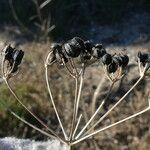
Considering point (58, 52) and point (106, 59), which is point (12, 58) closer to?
point (58, 52)

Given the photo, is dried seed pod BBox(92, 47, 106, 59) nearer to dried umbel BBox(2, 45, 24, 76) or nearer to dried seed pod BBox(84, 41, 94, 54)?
dried seed pod BBox(84, 41, 94, 54)

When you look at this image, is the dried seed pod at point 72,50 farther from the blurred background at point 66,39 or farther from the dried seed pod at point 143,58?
the blurred background at point 66,39

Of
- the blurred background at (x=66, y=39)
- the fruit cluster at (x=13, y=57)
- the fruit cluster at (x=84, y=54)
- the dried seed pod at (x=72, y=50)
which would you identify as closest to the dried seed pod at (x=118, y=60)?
the fruit cluster at (x=84, y=54)

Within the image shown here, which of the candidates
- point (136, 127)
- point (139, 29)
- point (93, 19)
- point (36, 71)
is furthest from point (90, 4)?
point (136, 127)

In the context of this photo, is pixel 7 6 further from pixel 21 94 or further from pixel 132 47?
pixel 21 94

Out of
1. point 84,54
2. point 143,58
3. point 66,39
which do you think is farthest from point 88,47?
point 66,39
